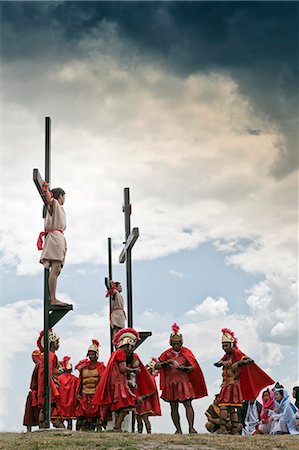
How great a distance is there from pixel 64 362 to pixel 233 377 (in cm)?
500

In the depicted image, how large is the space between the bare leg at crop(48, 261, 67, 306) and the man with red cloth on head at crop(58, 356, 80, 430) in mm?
3506

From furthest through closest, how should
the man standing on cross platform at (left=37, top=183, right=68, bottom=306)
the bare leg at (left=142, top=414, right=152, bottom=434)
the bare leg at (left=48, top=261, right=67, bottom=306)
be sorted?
the bare leg at (left=142, top=414, right=152, bottom=434) → the man standing on cross platform at (left=37, top=183, right=68, bottom=306) → the bare leg at (left=48, top=261, right=67, bottom=306)

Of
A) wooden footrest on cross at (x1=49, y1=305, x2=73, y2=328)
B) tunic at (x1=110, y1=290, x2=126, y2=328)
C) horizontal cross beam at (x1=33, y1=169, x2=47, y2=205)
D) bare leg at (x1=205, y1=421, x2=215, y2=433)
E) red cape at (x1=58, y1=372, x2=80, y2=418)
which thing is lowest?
bare leg at (x1=205, y1=421, x2=215, y2=433)

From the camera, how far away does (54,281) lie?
44.9 ft

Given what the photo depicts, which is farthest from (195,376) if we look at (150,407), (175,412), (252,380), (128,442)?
(128,442)

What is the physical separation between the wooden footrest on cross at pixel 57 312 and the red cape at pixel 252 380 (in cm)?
342

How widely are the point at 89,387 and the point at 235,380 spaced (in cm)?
298

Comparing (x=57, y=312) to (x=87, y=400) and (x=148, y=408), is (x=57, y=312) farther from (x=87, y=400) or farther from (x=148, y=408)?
(x=148, y=408)

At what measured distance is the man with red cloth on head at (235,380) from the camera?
47.8 feet

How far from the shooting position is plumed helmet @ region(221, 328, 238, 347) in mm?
14961

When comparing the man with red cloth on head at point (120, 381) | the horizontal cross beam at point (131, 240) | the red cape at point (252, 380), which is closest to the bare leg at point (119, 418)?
the man with red cloth on head at point (120, 381)

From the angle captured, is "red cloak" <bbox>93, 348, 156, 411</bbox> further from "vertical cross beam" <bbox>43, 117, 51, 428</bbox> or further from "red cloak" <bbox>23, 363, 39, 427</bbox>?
"red cloak" <bbox>23, 363, 39, 427</bbox>

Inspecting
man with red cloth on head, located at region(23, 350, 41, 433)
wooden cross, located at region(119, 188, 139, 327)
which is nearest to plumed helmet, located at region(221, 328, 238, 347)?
wooden cross, located at region(119, 188, 139, 327)

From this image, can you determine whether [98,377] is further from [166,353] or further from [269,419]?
[269,419]
